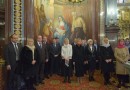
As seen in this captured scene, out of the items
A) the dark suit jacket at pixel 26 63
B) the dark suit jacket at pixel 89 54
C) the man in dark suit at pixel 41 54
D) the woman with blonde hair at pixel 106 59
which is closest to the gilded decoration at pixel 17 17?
the man in dark suit at pixel 41 54

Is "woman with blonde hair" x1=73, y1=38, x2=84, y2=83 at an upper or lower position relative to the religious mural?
lower

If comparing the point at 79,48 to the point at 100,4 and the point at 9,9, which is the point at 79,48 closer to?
the point at 9,9

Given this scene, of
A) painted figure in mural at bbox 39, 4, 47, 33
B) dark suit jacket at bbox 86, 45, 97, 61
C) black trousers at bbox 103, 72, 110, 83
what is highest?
painted figure in mural at bbox 39, 4, 47, 33

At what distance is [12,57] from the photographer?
23.0 feet

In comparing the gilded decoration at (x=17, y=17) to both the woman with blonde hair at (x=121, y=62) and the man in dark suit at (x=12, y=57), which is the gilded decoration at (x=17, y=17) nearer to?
the man in dark suit at (x=12, y=57)

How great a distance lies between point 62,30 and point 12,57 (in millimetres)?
5284

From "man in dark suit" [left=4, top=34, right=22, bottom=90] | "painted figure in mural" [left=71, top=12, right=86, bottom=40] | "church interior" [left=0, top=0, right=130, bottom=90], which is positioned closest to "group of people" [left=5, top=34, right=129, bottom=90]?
"man in dark suit" [left=4, top=34, right=22, bottom=90]

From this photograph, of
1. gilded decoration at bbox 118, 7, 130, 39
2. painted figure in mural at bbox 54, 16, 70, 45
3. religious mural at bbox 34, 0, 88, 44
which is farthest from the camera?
gilded decoration at bbox 118, 7, 130, 39

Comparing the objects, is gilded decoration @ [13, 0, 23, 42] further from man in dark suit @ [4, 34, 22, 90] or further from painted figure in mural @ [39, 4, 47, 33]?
painted figure in mural @ [39, 4, 47, 33]

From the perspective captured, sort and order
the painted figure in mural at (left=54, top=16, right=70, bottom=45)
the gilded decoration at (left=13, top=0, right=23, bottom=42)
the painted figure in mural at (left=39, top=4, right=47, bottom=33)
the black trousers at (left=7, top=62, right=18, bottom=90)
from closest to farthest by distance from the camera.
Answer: the black trousers at (left=7, top=62, right=18, bottom=90)
the gilded decoration at (left=13, top=0, right=23, bottom=42)
the painted figure in mural at (left=39, top=4, right=47, bottom=33)
the painted figure in mural at (left=54, top=16, right=70, bottom=45)

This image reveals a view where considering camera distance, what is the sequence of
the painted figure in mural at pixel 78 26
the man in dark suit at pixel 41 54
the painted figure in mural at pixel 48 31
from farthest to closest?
the painted figure in mural at pixel 78 26
the painted figure in mural at pixel 48 31
the man in dark suit at pixel 41 54

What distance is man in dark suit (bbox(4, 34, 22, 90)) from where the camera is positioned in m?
6.96

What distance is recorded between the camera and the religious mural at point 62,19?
11.3m

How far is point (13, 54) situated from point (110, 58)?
3.15m
